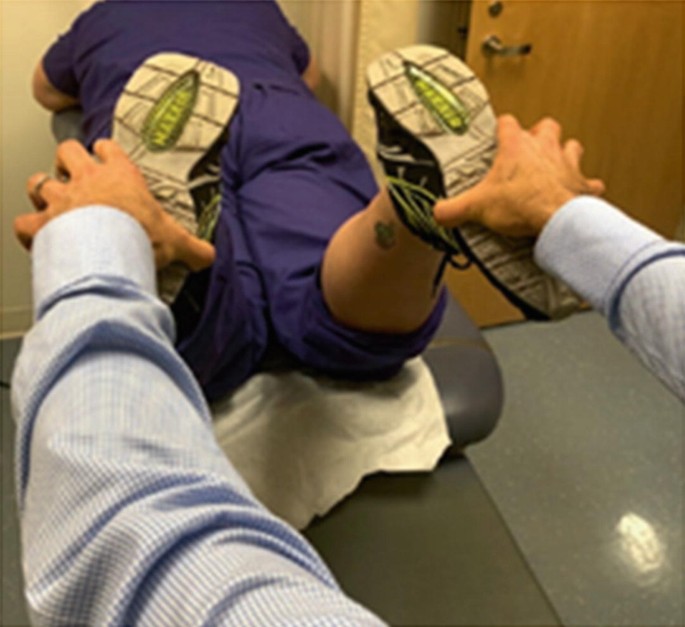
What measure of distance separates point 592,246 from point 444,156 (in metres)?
0.23

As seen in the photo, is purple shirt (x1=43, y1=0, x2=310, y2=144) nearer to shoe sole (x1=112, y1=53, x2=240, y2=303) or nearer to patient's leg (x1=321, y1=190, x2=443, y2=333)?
shoe sole (x1=112, y1=53, x2=240, y2=303)

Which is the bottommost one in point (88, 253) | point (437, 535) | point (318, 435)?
point (437, 535)

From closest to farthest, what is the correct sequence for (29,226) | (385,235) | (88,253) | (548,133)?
(88,253)
(29,226)
(548,133)
(385,235)

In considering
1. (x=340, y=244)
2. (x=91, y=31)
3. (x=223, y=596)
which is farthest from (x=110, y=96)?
(x=223, y=596)

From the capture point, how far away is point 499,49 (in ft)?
5.79

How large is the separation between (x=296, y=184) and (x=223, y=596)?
1007 millimetres

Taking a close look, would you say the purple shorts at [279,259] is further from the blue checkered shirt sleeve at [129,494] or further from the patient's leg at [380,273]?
the blue checkered shirt sleeve at [129,494]

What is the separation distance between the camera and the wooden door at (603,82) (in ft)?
5.88

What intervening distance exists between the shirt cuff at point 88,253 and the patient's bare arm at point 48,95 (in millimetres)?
1001

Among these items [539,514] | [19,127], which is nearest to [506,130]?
[539,514]

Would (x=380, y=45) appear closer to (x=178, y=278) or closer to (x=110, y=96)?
(x=110, y=96)

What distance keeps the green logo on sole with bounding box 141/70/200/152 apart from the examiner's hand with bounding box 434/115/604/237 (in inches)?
13.4

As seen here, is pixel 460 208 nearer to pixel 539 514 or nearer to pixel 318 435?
pixel 318 435

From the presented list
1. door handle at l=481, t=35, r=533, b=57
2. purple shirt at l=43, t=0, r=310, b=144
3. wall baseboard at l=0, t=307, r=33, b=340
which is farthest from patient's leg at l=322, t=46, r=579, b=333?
wall baseboard at l=0, t=307, r=33, b=340
